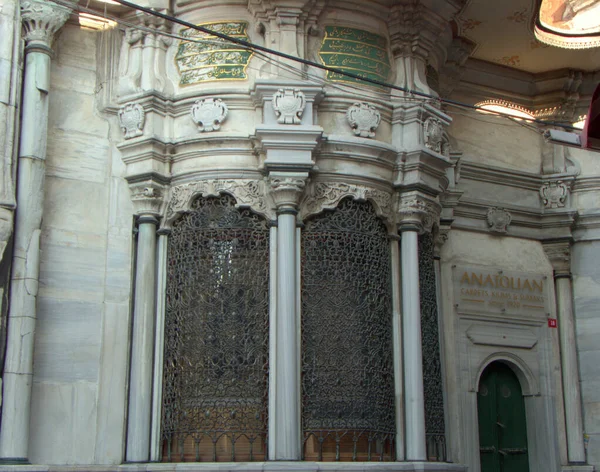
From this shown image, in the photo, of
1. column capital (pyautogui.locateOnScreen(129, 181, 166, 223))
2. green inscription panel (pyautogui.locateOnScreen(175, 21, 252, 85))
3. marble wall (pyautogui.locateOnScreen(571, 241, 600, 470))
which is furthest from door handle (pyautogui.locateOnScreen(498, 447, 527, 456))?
green inscription panel (pyautogui.locateOnScreen(175, 21, 252, 85))

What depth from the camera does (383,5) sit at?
12.0m

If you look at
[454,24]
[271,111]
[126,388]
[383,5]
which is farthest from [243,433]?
[454,24]

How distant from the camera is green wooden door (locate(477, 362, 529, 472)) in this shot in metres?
13.2

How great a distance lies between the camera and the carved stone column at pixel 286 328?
33.7ft

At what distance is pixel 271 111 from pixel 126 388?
3.46 m

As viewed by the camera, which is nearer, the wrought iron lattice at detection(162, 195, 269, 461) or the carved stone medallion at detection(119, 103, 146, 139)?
the wrought iron lattice at detection(162, 195, 269, 461)

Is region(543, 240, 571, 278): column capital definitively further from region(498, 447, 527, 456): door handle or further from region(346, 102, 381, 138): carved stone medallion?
region(346, 102, 381, 138): carved stone medallion

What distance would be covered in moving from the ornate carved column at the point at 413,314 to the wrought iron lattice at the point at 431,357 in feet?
1.08

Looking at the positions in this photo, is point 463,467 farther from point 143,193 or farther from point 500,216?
point 143,193

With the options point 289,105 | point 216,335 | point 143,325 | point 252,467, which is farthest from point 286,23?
point 252,467

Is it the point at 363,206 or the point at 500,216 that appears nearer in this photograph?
the point at 363,206

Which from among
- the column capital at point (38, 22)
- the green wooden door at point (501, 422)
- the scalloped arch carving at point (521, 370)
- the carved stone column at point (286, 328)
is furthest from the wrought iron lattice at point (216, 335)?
the scalloped arch carving at point (521, 370)

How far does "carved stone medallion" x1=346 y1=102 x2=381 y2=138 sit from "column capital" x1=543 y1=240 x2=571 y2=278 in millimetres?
4124

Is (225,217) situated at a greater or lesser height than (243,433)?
greater
